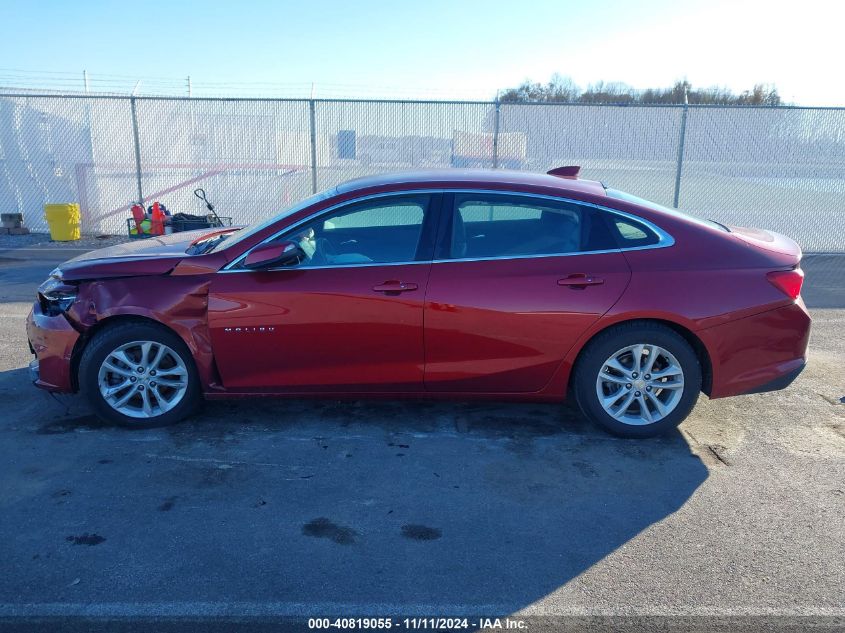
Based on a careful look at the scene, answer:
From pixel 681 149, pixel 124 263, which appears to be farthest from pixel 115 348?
pixel 681 149

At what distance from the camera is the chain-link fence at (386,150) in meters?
12.0

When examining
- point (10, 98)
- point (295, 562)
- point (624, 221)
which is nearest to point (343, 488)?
point (295, 562)

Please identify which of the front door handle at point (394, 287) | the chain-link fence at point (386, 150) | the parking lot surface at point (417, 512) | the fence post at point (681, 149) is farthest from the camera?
the chain-link fence at point (386, 150)

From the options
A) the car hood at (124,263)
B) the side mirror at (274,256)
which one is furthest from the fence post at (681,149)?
the car hood at (124,263)

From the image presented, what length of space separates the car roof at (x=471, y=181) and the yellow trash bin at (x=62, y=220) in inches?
388

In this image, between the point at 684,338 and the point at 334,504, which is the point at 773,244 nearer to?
the point at 684,338

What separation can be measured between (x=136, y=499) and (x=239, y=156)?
10234 millimetres

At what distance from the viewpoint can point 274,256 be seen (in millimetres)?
4238

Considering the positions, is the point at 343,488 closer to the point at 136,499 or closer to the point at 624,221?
the point at 136,499

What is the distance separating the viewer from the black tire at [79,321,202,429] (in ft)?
14.4

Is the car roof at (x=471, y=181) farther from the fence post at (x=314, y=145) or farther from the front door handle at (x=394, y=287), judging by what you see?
the fence post at (x=314, y=145)

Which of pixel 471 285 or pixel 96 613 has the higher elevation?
pixel 471 285

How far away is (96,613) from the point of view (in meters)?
2.79

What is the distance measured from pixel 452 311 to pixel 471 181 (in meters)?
0.88
